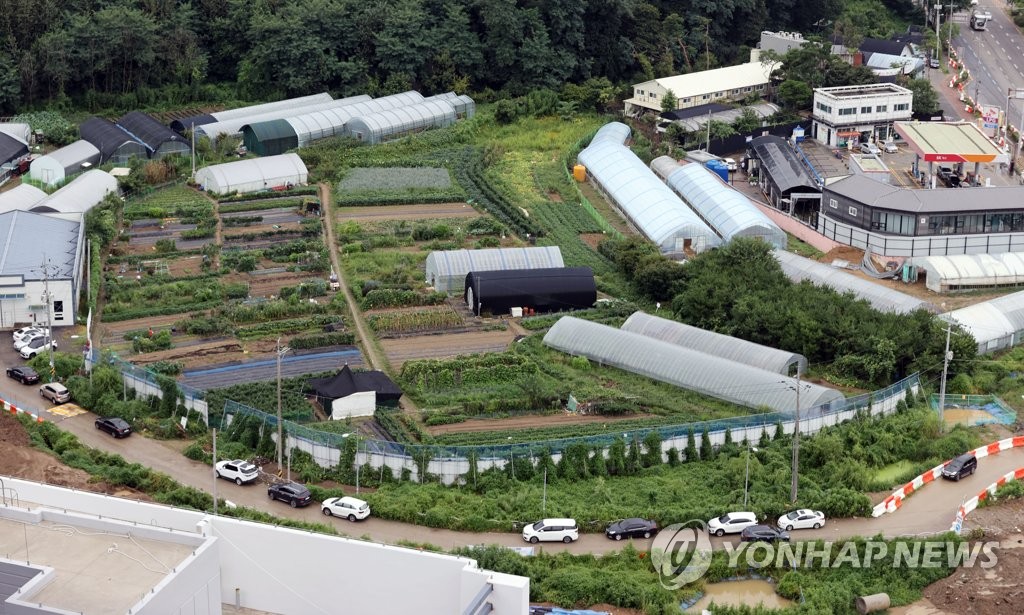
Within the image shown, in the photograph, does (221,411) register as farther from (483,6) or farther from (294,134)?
(483,6)

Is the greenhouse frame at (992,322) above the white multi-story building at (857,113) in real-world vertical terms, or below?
below

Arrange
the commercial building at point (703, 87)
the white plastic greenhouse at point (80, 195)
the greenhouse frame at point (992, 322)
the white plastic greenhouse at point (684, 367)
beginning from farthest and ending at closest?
1. the commercial building at point (703, 87)
2. the white plastic greenhouse at point (80, 195)
3. the greenhouse frame at point (992, 322)
4. the white plastic greenhouse at point (684, 367)

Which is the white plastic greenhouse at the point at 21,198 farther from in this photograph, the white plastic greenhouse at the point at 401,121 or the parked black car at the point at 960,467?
the parked black car at the point at 960,467

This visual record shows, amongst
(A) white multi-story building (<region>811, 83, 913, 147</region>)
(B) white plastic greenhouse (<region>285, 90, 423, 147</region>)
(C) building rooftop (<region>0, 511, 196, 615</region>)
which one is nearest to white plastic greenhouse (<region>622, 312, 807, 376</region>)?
(C) building rooftop (<region>0, 511, 196, 615</region>)

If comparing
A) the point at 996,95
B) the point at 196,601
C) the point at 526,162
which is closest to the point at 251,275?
the point at 526,162

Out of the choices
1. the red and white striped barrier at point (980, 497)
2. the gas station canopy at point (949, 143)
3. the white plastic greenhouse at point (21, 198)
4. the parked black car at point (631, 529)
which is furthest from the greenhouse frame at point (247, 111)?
the red and white striped barrier at point (980, 497)
